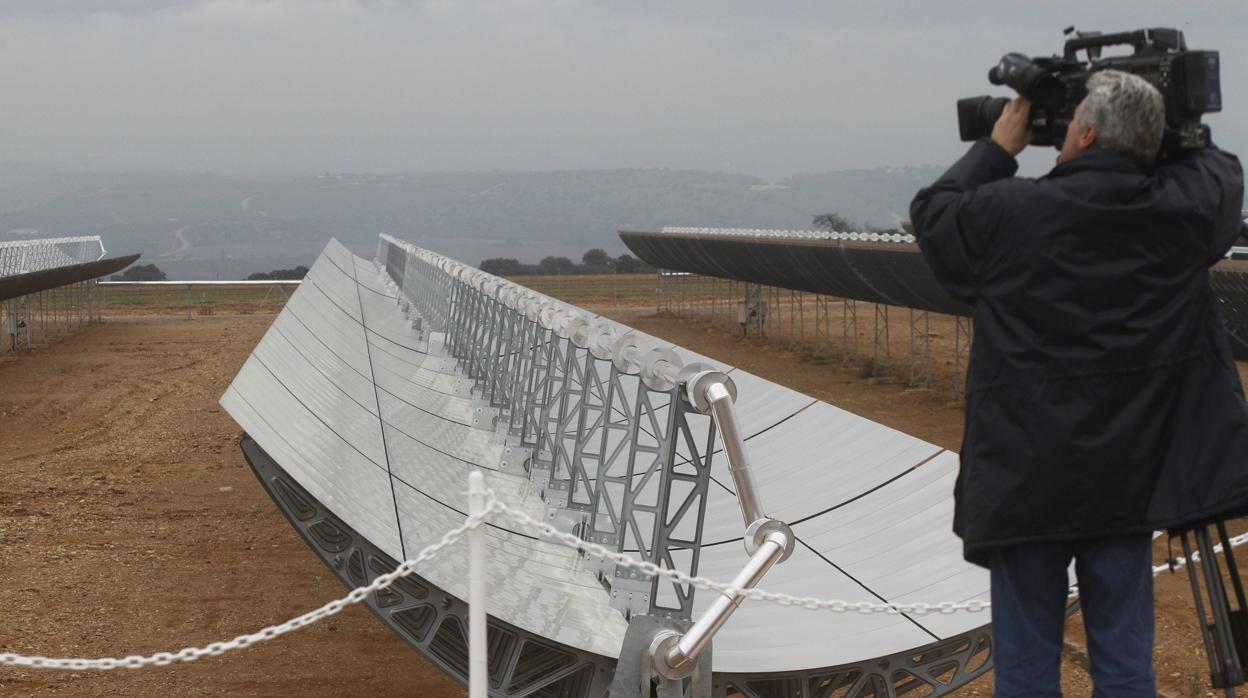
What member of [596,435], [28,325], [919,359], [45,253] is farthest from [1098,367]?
[45,253]

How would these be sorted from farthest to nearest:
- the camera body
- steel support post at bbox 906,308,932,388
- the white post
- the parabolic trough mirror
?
steel support post at bbox 906,308,932,388
the parabolic trough mirror
the white post
the camera body

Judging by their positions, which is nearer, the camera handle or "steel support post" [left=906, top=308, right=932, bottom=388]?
the camera handle

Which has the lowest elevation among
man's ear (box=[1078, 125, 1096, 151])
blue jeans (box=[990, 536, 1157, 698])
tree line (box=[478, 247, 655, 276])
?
tree line (box=[478, 247, 655, 276])

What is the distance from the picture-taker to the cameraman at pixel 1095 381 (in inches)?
99.4

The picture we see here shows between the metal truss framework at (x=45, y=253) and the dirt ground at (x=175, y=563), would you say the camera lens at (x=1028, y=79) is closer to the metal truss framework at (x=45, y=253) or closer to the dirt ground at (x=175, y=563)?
the dirt ground at (x=175, y=563)

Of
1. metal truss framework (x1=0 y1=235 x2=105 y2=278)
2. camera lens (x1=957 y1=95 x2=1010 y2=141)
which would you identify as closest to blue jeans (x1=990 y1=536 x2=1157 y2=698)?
camera lens (x1=957 y1=95 x2=1010 y2=141)

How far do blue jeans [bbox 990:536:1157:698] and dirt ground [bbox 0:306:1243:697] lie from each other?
4171mm

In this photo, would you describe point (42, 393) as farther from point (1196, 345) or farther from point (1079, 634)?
point (1196, 345)

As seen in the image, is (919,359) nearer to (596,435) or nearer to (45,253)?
(596,435)

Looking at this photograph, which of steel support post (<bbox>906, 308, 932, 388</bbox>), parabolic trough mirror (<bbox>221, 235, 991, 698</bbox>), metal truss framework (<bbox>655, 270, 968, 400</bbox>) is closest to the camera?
parabolic trough mirror (<bbox>221, 235, 991, 698</bbox>)

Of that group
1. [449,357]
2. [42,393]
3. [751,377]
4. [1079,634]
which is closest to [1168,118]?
[751,377]

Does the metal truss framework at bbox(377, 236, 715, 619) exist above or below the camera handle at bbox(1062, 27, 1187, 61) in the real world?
below

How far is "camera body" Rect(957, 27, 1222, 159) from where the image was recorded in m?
2.64

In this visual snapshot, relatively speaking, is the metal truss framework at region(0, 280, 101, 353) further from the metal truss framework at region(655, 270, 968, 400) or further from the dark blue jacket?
Answer: the dark blue jacket
